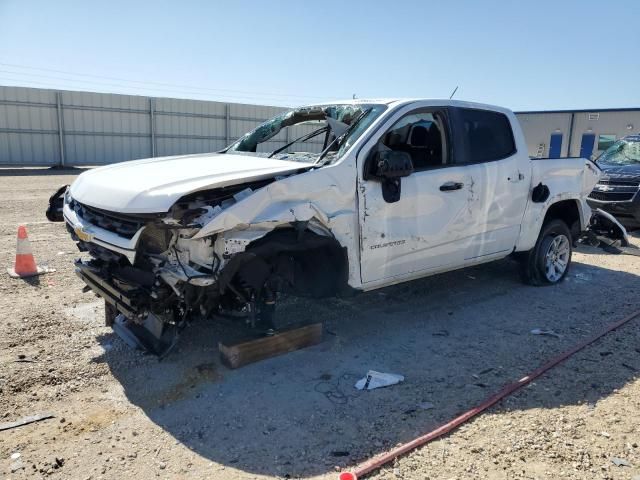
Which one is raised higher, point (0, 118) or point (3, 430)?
point (0, 118)

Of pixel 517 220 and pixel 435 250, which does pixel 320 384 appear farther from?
pixel 517 220

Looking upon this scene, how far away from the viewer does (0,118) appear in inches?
814

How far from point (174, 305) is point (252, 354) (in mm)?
701

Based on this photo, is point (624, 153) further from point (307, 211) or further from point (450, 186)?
point (307, 211)

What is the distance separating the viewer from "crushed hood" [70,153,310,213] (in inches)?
135

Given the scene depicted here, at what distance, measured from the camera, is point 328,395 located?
3680mm

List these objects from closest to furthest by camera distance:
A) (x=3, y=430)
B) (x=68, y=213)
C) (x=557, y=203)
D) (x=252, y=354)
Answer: (x=3, y=430) → (x=252, y=354) → (x=68, y=213) → (x=557, y=203)

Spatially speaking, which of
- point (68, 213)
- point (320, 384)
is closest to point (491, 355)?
point (320, 384)

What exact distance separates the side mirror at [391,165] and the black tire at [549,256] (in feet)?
9.34

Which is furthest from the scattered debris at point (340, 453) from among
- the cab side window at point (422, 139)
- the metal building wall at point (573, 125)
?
the metal building wall at point (573, 125)

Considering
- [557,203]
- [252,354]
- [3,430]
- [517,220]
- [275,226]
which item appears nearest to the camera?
[3,430]

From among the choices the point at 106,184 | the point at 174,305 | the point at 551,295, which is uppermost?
the point at 106,184

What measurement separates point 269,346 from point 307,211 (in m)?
1.11

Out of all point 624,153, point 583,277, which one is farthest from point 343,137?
point 624,153
